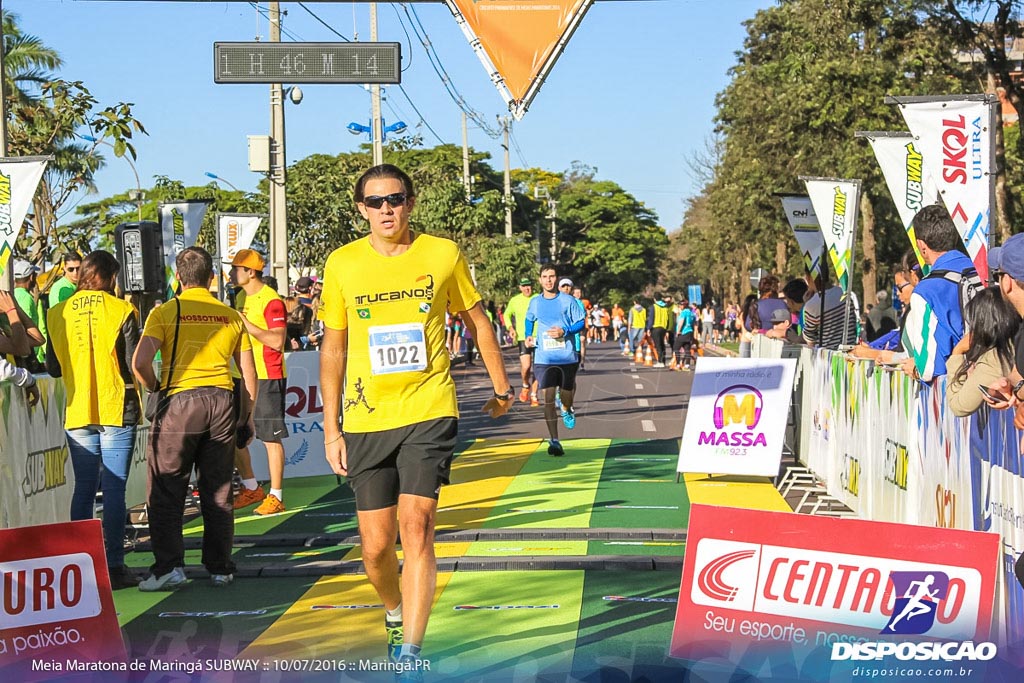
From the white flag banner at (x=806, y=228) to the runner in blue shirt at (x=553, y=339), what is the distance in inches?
120

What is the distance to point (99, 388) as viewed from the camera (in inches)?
326

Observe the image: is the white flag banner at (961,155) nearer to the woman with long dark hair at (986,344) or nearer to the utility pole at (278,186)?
the woman with long dark hair at (986,344)

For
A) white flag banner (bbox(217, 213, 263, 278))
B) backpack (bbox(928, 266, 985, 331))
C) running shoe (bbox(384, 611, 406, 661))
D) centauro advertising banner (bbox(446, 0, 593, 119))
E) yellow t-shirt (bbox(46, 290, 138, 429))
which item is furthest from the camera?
white flag banner (bbox(217, 213, 263, 278))

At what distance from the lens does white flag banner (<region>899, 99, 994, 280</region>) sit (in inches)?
326

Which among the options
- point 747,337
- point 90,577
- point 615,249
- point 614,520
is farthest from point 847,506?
point 615,249

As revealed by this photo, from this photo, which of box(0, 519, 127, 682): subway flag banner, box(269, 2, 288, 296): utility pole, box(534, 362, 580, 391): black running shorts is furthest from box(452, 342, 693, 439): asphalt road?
box(0, 519, 127, 682): subway flag banner

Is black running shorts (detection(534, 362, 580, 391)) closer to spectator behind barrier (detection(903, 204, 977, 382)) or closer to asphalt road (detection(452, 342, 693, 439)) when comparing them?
asphalt road (detection(452, 342, 693, 439))

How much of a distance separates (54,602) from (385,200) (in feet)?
6.74

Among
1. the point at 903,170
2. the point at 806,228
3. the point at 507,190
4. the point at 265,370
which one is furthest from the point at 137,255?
the point at 507,190

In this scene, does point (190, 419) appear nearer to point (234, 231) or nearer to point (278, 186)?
point (278, 186)

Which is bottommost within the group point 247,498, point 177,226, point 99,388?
point 247,498

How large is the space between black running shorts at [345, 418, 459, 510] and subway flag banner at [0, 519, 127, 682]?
3.53ft

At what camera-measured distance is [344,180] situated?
95.2ft

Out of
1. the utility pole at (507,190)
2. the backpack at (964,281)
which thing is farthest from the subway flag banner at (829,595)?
the utility pole at (507,190)
